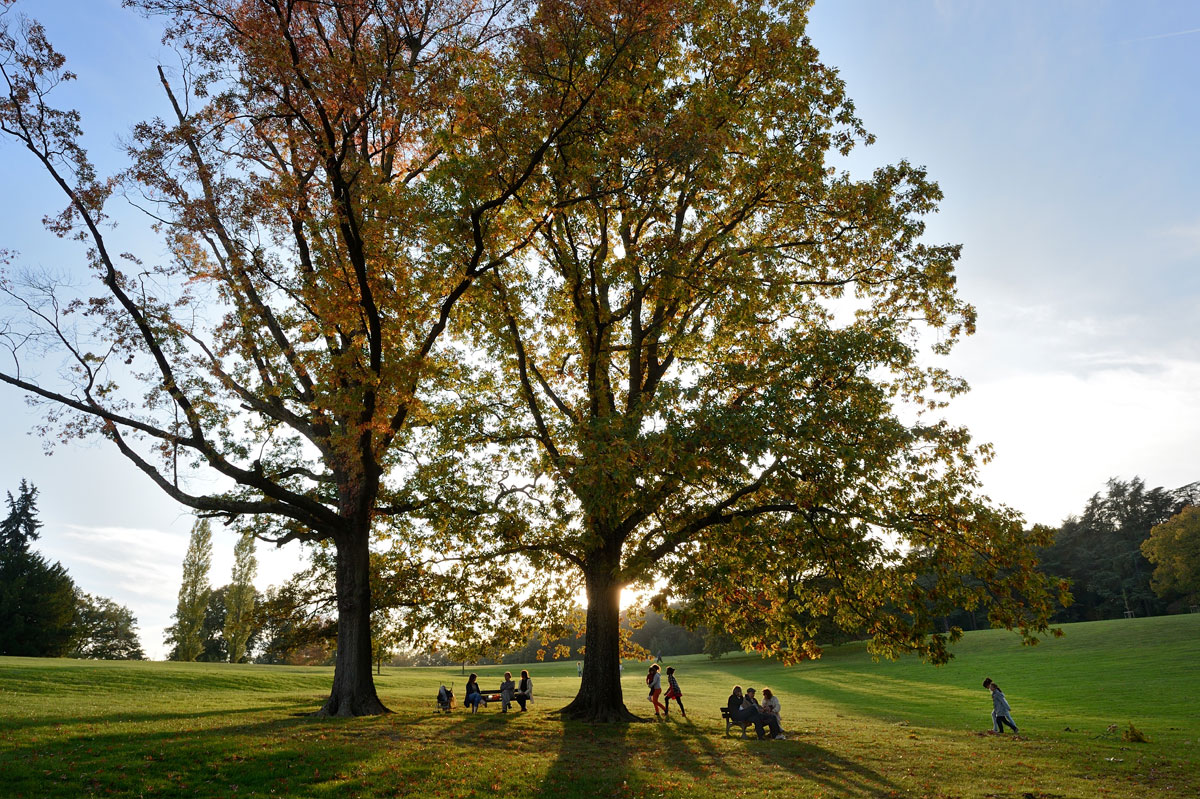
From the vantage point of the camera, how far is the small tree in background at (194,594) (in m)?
58.9

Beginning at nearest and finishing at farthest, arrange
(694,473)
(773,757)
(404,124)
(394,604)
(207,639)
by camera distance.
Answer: (694,473), (773,757), (404,124), (394,604), (207,639)

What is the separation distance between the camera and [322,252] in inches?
690

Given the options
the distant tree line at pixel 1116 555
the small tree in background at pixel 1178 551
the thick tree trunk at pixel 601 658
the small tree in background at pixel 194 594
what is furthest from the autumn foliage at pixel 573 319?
the distant tree line at pixel 1116 555

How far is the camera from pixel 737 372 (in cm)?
1544

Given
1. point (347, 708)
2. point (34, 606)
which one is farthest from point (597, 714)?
point (34, 606)

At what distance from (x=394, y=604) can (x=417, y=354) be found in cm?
852

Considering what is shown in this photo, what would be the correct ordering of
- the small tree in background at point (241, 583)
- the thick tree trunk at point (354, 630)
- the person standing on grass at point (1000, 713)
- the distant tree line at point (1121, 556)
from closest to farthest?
the thick tree trunk at point (354, 630) < the person standing on grass at point (1000, 713) < the small tree in background at point (241, 583) < the distant tree line at point (1121, 556)

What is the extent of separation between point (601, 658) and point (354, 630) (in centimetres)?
732

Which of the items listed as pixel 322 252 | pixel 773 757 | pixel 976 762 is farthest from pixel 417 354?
pixel 976 762

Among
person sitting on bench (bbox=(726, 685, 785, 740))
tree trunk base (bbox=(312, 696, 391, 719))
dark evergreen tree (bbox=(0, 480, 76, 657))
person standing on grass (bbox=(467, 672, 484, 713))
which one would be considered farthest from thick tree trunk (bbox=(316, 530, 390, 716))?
dark evergreen tree (bbox=(0, 480, 76, 657))

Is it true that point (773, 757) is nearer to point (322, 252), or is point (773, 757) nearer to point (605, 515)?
point (605, 515)

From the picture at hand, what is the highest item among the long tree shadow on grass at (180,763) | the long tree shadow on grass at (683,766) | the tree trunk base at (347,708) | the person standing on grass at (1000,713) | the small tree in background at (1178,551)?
the small tree in background at (1178,551)

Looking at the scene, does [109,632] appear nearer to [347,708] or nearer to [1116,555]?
[347,708]

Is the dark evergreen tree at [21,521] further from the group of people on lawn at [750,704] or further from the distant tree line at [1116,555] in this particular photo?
the distant tree line at [1116,555]
